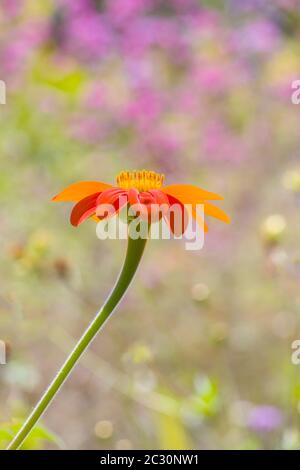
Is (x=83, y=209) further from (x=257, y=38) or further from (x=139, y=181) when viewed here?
(x=257, y=38)

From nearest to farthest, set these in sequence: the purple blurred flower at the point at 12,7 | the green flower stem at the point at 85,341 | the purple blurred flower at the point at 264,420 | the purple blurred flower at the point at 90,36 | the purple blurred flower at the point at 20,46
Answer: the green flower stem at the point at 85,341 < the purple blurred flower at the point at 264,420 < the purple blurred flower at the point at 20,46 < the purple blurred flower at the point at 12,7 < the purple blurred flower at the point at 90,36

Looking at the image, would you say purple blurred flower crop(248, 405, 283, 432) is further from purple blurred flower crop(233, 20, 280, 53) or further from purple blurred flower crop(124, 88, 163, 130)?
purple blurred flower crop(233, 20, 280, 53)

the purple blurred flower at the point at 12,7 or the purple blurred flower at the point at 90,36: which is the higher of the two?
the purple blurred flower at the point at 90,36

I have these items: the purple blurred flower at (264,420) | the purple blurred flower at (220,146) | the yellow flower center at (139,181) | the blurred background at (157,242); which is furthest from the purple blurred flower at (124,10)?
the yellow flower center at (139,181)

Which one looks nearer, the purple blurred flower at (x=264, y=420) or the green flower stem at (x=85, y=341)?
the green flower stem at (x=85, y=341)

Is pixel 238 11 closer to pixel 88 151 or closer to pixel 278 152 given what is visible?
pixel 278 152

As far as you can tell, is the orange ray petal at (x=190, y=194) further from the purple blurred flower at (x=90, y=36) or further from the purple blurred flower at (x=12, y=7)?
the purple blurred flower at (x=90, y=36)

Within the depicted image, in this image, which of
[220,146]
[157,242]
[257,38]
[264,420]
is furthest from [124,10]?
[264,420]

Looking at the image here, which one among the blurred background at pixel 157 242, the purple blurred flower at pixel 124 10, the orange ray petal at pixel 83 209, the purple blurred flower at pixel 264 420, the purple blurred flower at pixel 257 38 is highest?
the purple blurred flower at pixel 124 10
